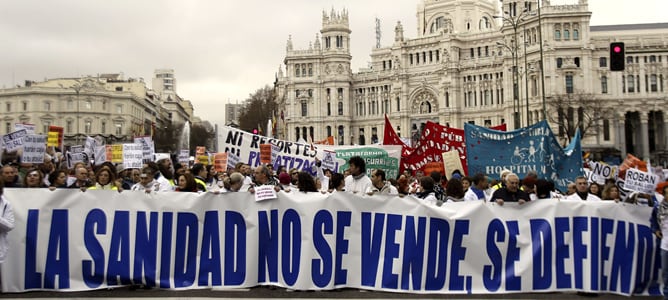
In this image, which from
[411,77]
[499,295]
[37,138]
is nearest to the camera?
[499,295]

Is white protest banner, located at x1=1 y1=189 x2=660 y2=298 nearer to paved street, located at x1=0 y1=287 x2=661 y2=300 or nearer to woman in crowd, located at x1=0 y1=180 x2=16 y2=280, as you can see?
paved street, located at x1=0 y1=287 x2=661 y2=300

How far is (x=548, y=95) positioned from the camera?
67500 mm

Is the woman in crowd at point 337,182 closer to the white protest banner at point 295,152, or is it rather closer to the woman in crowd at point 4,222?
the woman in crowd at point 4,222

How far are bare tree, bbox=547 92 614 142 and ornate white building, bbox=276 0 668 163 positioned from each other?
0.36 m

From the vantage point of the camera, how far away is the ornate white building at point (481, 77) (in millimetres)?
68000

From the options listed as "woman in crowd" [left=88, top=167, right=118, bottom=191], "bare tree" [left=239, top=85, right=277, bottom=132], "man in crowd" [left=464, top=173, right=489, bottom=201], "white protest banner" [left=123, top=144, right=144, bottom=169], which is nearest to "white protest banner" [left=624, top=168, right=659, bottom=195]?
"man in crowd" [left=464, top=173, right=489, bottom=201]

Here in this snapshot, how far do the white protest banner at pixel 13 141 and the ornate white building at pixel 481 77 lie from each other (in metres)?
50.7

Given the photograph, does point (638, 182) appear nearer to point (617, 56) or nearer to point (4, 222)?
point (4, 222)

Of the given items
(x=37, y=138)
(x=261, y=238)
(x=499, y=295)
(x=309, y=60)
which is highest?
(x=309, y=60)

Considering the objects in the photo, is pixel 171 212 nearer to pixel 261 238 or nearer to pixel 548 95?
pixel 261 238

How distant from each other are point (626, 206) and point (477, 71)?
76.3m

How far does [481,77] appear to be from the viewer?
82250 millimetres

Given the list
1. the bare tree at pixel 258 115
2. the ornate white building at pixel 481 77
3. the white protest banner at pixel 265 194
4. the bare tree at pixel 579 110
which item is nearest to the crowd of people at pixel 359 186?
the white protest banner at pixel 265 194

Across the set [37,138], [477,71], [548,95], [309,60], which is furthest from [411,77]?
[37,138]
